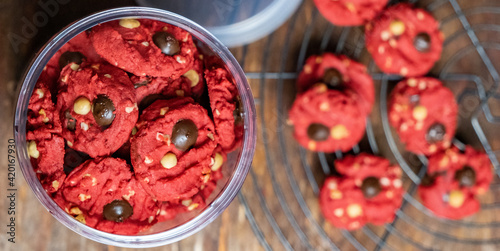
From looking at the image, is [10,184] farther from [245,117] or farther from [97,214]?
[245,117]

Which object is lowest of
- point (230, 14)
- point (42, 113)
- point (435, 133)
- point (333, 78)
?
point (435, 133)

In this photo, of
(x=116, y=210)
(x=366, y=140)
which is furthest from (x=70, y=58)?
(x=366, y=140)

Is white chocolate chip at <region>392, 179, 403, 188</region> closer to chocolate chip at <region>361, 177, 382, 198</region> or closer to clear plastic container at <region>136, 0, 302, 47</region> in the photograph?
chocolate chip at <region>361, 177, 382, 198</region>

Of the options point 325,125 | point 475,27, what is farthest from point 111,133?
point 475,27

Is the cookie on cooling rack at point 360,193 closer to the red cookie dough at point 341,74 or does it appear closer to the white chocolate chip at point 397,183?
the white chocolate chip at point 397,183

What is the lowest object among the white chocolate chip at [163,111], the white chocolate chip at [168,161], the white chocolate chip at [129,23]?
the white chocolate chip at [168,161]

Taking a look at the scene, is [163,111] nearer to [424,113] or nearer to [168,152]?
[168,152]

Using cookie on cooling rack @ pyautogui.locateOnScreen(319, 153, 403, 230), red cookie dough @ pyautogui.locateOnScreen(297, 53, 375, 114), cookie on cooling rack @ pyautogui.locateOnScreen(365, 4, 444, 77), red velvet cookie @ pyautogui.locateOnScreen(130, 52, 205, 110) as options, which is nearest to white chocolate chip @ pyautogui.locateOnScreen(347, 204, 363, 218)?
cookie on cooling rack @ pyautogui.locateOnScreen(319, 153, 403, 230)

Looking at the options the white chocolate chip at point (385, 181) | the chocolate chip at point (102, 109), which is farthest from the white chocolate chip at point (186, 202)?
the white chocolate chip at point (385, 181)
